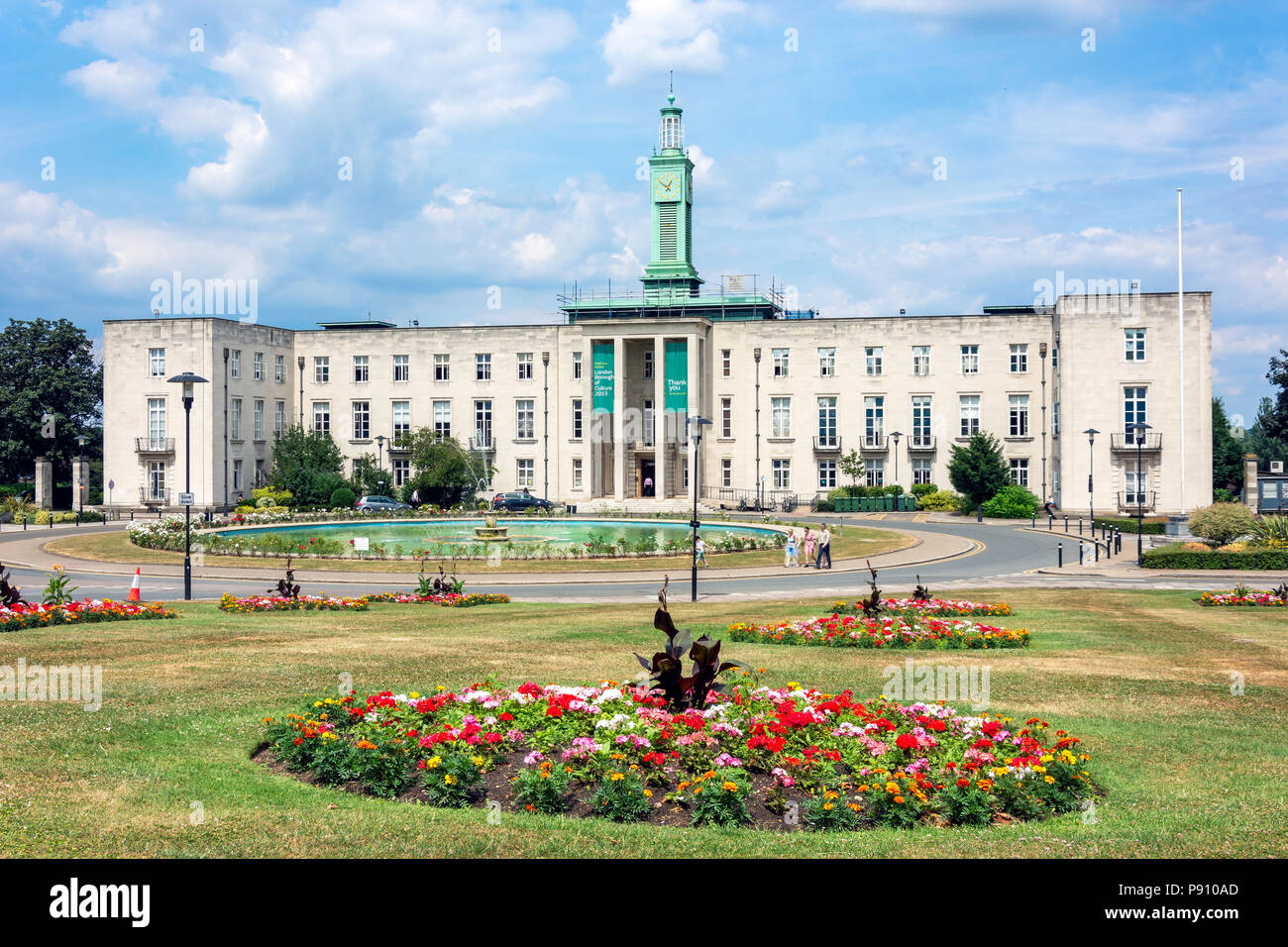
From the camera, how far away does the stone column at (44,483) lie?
79875 millimetres

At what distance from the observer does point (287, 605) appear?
27.7 m

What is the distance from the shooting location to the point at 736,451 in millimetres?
83750

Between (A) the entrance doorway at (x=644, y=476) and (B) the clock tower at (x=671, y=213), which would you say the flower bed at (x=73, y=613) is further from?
(B) the clock tower at (x=671, y=213)

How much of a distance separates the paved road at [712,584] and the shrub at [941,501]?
29.3 m

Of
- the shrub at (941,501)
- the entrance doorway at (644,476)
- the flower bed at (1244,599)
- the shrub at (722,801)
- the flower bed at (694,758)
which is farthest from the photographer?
the entrance doorway at (644,476)

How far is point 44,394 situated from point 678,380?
54163 millimetres

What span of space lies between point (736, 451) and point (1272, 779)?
72780 mm

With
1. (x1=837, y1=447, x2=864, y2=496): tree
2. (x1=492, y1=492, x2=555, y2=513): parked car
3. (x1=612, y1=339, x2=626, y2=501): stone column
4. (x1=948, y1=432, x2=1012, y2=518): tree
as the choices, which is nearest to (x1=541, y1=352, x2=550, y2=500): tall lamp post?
(x1=612, y1=339, x2=626, y2=501): stone column

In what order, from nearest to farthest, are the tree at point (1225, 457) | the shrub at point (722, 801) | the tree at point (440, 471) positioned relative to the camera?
the shrub at point (722, 801) < the tree at point (440, 471) < the tree at point (1225, 457)

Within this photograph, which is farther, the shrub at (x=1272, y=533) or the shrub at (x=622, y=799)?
the shrub at (x=1272, y=533)

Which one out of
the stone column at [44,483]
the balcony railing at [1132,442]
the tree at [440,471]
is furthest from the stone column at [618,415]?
the stone column at [44,483]

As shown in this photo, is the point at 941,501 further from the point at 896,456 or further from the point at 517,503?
the point at 517,503
